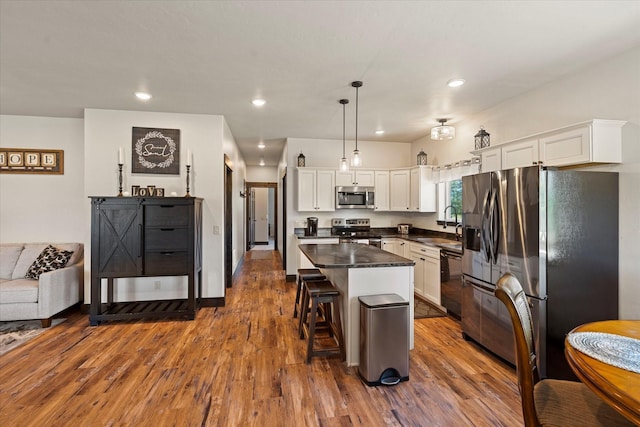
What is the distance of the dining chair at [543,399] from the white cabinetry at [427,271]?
8.83ft

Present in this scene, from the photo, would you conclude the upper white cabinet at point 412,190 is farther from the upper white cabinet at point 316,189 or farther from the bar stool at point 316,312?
the bar stool at point 316,312

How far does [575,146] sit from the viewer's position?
2525 mm

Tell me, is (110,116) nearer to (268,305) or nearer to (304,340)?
(268,305)

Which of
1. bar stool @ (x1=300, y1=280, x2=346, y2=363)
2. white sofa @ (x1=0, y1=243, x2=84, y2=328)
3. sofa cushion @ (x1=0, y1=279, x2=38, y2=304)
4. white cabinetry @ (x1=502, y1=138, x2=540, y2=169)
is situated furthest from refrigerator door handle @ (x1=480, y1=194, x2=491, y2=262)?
sofa cushion @ (x1=0, y1=279, x2=38, y2=304)

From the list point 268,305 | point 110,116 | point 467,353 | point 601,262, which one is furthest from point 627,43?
point 110,116

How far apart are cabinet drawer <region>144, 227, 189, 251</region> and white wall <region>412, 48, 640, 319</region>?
4126mm

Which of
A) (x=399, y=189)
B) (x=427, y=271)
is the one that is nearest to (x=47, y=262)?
(x=427, y=271)

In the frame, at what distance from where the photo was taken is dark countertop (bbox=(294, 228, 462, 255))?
3.92 metres

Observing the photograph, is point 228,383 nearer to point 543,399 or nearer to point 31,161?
point 543,399

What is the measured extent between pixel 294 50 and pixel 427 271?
3341 millimetres

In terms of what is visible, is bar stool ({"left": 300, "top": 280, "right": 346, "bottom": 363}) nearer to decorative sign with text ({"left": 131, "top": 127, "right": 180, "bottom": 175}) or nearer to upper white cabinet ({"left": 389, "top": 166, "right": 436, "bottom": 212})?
decorative sign with text ({"left": 131, "top": 127, "right": 180, "bottom": 175})

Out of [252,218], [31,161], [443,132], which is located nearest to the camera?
[443,132]

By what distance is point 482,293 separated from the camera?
A: 2928mm

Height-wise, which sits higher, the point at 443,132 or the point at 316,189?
the point at 443,132
